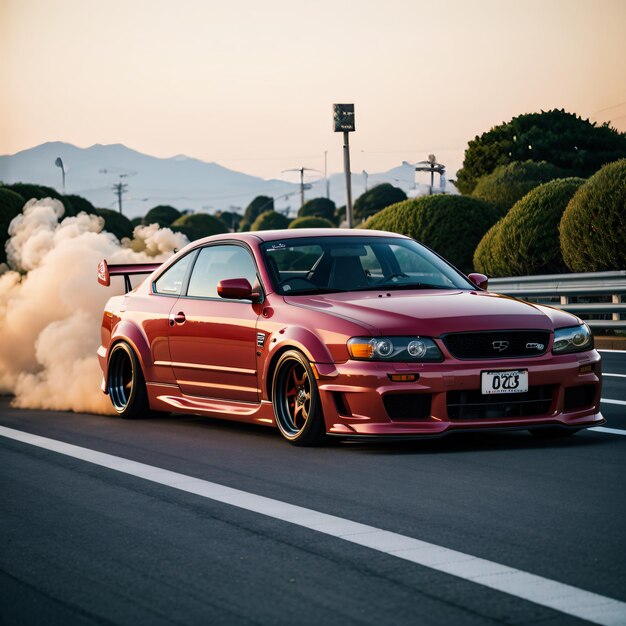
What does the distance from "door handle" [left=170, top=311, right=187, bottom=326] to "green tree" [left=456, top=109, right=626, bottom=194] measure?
62327 mm

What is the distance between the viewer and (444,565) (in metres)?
5.56

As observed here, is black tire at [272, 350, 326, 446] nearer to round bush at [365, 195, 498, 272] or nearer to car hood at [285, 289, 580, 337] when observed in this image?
car hood at [285, 289, 580, 337]

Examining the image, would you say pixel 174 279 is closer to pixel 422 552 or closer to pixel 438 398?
pixel 438 398

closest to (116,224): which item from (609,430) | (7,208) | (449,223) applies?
(7,208)

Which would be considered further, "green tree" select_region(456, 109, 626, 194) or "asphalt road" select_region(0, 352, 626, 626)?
"green tree" select_region(456, 109, 626, 194)

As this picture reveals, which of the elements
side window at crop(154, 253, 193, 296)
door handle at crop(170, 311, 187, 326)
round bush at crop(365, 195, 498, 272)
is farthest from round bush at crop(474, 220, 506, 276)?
door handle at crop(170, 311, 187, 326)

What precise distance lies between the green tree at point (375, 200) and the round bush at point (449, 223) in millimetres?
75971

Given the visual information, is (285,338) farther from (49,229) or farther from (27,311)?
(49,229)

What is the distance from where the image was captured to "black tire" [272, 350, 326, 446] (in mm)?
9102

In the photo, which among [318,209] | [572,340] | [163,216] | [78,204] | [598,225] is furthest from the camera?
[318,209]

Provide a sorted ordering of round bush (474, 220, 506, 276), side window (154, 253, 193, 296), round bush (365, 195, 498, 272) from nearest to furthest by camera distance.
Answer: side window (154, 253, 193, 296) < round bush (474, 220, 506, 276) < round bush (365, 195, 498, 272)

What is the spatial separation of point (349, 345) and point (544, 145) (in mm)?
67131

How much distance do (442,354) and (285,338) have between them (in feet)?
3.90

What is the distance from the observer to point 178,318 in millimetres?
10773
